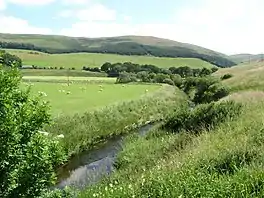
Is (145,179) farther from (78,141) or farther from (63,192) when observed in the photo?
(78,141)

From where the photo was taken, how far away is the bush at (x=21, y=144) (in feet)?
38.3

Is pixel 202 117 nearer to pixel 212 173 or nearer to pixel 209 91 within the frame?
pixel 212 173

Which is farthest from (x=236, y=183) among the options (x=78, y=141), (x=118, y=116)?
(x=118, y=116)

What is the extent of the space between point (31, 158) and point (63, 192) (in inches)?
101

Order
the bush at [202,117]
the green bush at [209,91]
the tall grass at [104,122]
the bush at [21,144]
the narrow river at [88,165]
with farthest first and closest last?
the green bush at [209,91] < the tall grass at [104,122] < the bush at [202,117] < the narrow river at [88,165] < the bush at [21,144]

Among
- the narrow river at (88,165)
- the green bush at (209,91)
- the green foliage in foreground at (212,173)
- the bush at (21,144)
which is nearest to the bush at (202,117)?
the narrow river at (88,165)

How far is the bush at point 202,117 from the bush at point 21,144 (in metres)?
13.3

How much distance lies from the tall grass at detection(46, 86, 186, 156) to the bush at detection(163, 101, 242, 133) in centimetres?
777

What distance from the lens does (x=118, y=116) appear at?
45719 mm

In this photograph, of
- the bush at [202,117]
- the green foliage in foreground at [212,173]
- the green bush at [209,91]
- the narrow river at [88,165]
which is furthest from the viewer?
the green bush at [209,91]

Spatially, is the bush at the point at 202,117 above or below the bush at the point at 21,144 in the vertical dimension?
below

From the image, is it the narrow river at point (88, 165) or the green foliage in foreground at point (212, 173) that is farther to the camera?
the narrow river at point (88, 165)

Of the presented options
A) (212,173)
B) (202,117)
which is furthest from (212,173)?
(202,117)

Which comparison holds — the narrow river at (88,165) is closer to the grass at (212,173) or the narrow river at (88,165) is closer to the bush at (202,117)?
the bush at (202,117)
